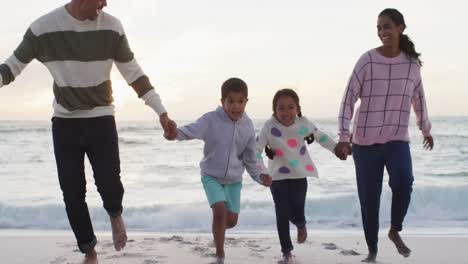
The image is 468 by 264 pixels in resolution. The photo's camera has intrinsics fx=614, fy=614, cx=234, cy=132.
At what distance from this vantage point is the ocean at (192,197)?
924cm

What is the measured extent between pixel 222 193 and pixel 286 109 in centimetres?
97

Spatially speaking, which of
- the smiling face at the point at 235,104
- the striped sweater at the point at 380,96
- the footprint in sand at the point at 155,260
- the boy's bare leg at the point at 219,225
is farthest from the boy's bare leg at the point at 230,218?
the striped sweater at the point at 380,96

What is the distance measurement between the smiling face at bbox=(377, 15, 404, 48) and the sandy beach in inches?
72.2

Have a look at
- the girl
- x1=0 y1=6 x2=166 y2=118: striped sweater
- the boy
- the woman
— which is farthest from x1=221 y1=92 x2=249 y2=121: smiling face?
x1=0 y1=6 x2=166 y2=118: striped sweater

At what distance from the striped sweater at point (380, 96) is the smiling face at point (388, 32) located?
10 cm

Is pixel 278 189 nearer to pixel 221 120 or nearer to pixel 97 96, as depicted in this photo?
pixel 221 120

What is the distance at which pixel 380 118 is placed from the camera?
470cm

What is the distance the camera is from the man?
3.99 metres

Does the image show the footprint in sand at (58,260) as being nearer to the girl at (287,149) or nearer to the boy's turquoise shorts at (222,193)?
A: the boy's turquoise shorts at (222,193)

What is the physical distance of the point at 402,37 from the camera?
4.79 metres

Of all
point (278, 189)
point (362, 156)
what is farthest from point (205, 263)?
point (362, 156)

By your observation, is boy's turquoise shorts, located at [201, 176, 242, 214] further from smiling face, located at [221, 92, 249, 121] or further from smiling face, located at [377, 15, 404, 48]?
smiling face, located at [377, 15, 404, 48]

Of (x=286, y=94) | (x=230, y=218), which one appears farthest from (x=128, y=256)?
(x=286, y=94)

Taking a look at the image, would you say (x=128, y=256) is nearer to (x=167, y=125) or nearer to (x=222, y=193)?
(x=222, y=193)
